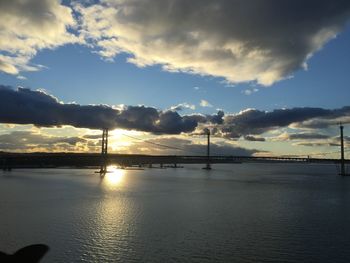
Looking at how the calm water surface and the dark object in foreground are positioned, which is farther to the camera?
the calm water surface

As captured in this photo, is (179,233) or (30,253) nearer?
(30,253)

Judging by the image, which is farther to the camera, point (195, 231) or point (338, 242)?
point (195, 231)

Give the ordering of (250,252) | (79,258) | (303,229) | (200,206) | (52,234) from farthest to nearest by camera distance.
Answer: (200,206) < (303,229) < (52,234) < (250,252) < (79,258)

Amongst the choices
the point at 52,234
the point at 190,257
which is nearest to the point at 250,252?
the point at 190,257

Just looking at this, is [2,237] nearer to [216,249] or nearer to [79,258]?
[79,258]

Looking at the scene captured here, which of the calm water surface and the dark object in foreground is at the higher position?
the dark object in foreground

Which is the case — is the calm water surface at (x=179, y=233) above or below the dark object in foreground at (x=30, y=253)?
below

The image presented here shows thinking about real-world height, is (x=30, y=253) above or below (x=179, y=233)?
above

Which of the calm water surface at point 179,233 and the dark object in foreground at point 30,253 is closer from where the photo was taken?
the dark object in foreground at point 30,253

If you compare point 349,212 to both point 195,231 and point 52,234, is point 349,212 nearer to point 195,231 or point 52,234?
point 195,231

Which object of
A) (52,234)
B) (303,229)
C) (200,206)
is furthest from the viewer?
(200,206)
